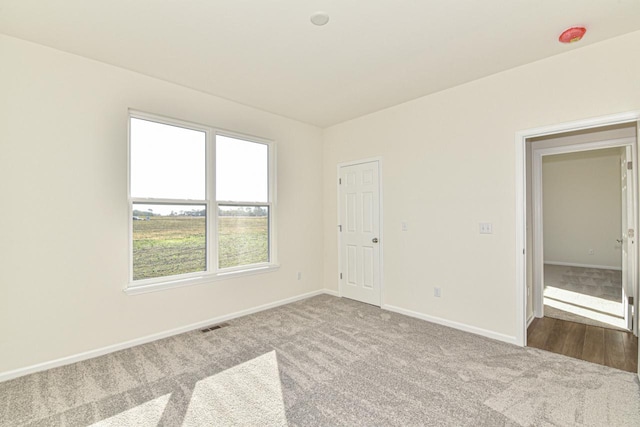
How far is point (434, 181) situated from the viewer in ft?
12.0

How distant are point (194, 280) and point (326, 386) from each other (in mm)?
1999

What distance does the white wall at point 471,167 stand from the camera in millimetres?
2629

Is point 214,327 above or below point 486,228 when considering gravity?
below

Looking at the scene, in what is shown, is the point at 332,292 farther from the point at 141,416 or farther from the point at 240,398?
the point at 141,416

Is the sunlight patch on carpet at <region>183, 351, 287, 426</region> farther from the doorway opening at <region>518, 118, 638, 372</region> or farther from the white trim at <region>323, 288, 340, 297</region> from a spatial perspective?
the doorway opening at <region>518, 118, 638, 372</region>

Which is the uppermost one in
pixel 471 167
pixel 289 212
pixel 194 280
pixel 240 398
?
pixel 471 167

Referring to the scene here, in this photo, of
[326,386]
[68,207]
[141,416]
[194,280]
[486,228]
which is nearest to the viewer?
[141,416]

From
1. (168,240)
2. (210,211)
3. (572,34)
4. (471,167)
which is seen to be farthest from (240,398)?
(572,34)

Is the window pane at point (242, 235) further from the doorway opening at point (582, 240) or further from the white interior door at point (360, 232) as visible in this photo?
the doorway opening at point (582, 240)

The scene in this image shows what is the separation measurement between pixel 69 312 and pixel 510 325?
4.30 m

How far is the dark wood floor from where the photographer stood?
2648 millimetres

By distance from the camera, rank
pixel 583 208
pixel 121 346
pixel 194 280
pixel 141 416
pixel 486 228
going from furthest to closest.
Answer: pixel 583 208 < pixel 194 280 < pixel 486 228 < pixel 121 346 < pixel 141 416

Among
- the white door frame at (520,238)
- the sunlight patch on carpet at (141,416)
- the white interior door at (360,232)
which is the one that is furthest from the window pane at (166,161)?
the white door frame at (520,238)

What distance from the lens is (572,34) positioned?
2381 mm
